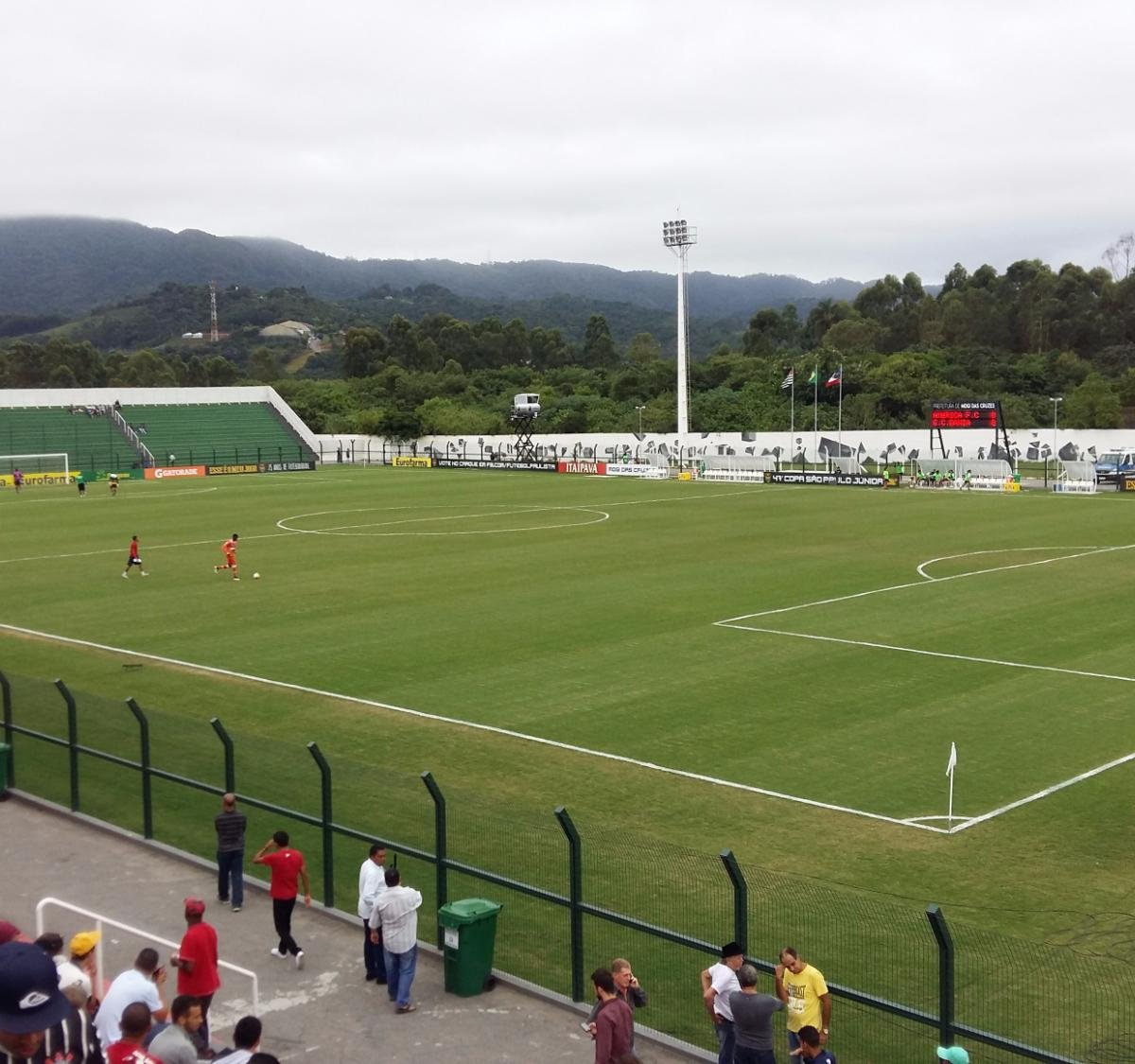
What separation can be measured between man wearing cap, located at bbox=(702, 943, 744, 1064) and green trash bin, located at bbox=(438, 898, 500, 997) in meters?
2.51

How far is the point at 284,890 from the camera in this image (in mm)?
12477

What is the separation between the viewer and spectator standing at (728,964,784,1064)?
365 inches

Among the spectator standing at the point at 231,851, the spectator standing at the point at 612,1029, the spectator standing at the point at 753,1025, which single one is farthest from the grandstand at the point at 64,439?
the spectator standing at the point at 753,1025

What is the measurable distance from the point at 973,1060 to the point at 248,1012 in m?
6.09

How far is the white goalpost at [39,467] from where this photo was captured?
306ft

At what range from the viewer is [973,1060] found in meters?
10.3

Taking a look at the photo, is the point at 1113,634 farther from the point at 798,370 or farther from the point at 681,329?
the point at 798,370

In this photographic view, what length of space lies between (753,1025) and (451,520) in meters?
49.6

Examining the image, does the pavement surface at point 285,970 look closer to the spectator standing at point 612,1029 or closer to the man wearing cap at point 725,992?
the man wearing cap at point 725,992

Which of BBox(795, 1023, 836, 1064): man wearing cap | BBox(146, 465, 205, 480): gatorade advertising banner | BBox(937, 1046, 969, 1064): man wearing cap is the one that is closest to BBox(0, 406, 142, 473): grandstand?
BBox(146, 465, 205, 480): gatorade advertising banner

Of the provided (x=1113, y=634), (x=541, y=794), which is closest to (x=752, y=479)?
(x=1113, y=634)

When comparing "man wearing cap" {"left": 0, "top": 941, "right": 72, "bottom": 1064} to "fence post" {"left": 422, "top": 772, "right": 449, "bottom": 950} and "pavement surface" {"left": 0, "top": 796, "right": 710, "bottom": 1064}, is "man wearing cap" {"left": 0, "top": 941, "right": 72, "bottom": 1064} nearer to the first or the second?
"pavement surface" {"left": 0, "top": 796, "right": 710, "bottom": 1064}

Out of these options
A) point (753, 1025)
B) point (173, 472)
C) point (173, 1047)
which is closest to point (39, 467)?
point (173, 472)

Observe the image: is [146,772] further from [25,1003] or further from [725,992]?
[25,1003]
